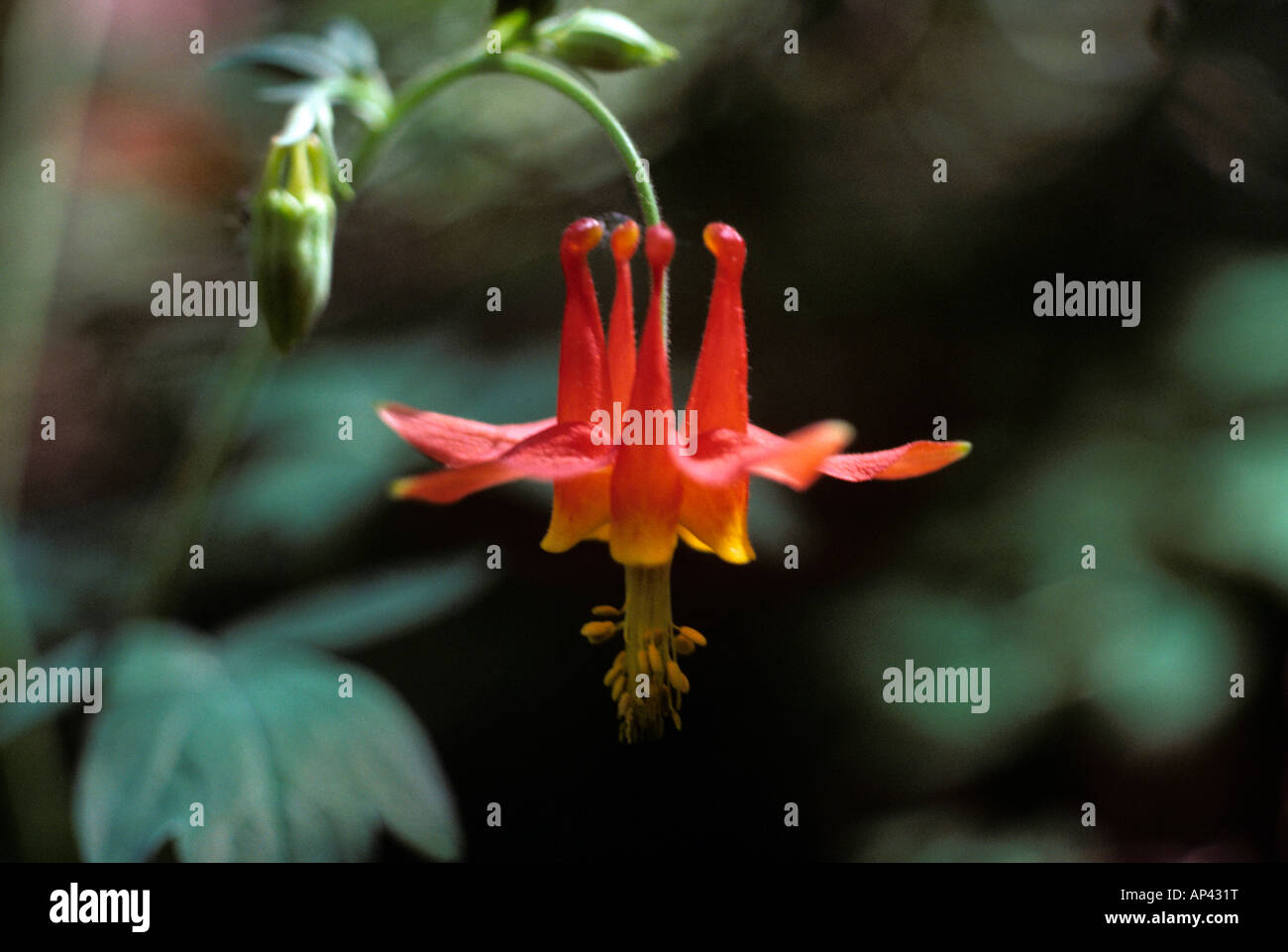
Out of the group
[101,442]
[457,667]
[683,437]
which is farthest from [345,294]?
[683,437]

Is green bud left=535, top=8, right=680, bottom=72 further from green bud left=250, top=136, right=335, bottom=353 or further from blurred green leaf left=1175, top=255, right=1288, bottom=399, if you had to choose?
blurred green leaf left=1175, top=255, right=1288, bottom=399

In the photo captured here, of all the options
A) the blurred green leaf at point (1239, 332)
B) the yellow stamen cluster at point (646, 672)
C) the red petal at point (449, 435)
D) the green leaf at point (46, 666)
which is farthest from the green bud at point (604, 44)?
the blurred green leaf at point (1239, 332)

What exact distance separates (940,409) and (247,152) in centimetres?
174

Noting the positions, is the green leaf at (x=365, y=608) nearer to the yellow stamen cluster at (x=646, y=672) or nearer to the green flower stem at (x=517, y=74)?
the yellow stamen cluster at (x=646, y=672)

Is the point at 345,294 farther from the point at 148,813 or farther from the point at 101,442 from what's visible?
the point at 148,813

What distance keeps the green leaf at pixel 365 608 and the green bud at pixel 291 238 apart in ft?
1.80

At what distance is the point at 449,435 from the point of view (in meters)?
0.99

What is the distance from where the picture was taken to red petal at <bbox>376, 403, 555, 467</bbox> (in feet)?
3.18

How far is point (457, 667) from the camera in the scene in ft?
6.34

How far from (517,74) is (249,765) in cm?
93

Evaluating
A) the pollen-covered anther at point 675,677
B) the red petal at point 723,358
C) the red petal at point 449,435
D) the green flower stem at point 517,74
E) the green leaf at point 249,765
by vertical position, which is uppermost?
the green flower stem at point 517,74

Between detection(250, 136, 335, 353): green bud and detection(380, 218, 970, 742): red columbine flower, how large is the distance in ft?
0.67

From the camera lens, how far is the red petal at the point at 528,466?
0.86 meters
